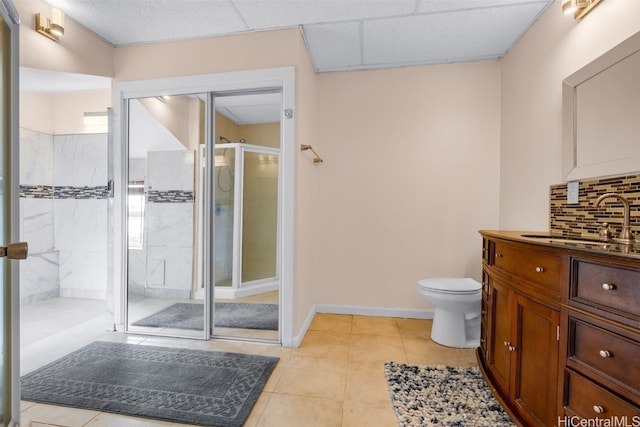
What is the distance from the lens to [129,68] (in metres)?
2.35

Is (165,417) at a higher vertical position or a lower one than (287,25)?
lower

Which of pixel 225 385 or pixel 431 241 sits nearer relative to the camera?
pixel 225 385

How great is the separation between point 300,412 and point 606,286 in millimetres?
1388

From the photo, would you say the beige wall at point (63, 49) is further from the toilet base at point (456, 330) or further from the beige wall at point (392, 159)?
the toilet base at point (456, 330)

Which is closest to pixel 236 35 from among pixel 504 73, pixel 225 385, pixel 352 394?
pixel 504 73

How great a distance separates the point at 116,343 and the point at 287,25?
107 inches

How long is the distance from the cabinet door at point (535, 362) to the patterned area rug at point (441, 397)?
0.20 m

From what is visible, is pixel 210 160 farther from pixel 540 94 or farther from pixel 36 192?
pixel 540 94

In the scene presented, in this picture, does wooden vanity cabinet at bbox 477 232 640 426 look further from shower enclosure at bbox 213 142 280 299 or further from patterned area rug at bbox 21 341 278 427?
shower enclosure at bbox 213 142 280 299

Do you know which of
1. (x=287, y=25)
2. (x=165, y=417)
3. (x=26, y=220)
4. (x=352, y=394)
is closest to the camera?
(x=165, y=417)

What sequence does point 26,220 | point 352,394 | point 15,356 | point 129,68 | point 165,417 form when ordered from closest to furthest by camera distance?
point 15,356 → point 165,417 → point 352,394 → point 129,68 → point 26,220

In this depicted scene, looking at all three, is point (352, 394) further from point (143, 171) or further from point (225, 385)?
point (143, 171)

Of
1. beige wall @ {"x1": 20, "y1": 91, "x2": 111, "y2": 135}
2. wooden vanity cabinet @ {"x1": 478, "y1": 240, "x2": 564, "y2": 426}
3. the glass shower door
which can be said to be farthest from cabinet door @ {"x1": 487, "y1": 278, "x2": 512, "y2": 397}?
beige wall @ {"x1": 20, "y1": 91, "x2": 111, "y2": 135}

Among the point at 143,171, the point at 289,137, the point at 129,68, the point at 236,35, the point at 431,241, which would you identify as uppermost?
the point at 236,35
